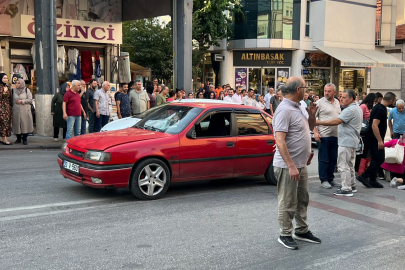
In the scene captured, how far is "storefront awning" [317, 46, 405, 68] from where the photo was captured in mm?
29672

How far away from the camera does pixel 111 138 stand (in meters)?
6.76

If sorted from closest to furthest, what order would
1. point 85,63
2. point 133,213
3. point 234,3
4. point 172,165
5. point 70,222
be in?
point 70,222 → point 133,213 → point 172,165 → point 85,63 → point 234,3

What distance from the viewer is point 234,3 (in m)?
29.1

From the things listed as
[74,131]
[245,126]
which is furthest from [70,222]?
[74,131]

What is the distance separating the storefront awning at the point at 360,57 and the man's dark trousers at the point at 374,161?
70.9 ft

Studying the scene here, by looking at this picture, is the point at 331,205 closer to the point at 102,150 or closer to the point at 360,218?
the point at 360,218

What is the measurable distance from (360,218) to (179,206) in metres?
2.53

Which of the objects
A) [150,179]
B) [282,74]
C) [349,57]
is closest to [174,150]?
[150,179]

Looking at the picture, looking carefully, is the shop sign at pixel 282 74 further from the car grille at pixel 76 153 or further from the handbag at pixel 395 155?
the car grille at pixel 76 153

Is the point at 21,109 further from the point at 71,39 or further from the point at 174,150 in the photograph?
the point at 71,39

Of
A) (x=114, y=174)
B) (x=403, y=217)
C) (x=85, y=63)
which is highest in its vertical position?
(x=85, y=63)

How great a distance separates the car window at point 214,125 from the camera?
7293 millimetres

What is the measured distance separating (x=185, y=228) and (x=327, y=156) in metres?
3.74

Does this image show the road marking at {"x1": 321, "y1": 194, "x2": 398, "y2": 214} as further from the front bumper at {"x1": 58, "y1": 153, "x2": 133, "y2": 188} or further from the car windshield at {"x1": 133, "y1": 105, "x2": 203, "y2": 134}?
the front bumper at {"x1": 58, "y1": 153, "x2": 133, "y2": 188}
